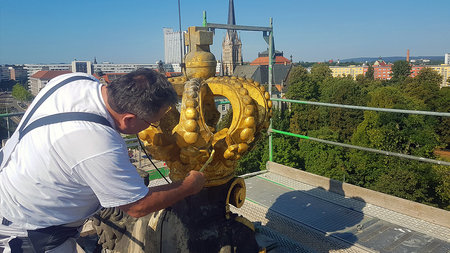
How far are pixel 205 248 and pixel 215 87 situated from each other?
1.39m

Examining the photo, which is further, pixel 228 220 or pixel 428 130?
pixel 428 130

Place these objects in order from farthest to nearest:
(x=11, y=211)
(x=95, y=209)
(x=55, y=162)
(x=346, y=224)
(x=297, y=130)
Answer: (x=297, y=130)
(x=346, y=224)
(x=95, y=209)
(x=11, y=211)
(x=55, y=162)

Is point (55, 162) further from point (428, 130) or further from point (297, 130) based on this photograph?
point (297, 130)

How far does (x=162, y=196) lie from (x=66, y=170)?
0.48m

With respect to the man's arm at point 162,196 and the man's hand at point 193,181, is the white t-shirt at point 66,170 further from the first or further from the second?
the man's hand at point 193,181

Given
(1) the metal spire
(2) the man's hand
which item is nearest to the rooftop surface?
(2) the man's hand

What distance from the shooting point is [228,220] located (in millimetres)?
3090

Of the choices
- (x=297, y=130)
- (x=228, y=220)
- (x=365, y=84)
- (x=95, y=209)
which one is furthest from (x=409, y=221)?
(x=365, y=84)

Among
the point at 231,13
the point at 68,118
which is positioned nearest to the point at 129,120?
the point at 68,118

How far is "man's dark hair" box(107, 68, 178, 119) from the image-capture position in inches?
A: 64.7

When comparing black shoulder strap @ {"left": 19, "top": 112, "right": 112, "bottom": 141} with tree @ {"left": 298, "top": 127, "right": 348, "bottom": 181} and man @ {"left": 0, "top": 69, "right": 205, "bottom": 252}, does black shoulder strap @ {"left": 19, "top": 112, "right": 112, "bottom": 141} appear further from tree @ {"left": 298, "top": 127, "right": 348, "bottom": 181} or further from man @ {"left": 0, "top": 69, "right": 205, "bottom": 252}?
tree @ {"left": 298, "top": 127, "right": 348, "bottom": 181}

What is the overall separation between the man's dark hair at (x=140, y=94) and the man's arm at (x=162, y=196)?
40cm

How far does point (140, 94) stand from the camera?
1.64 metres

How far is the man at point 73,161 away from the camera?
1555mm
